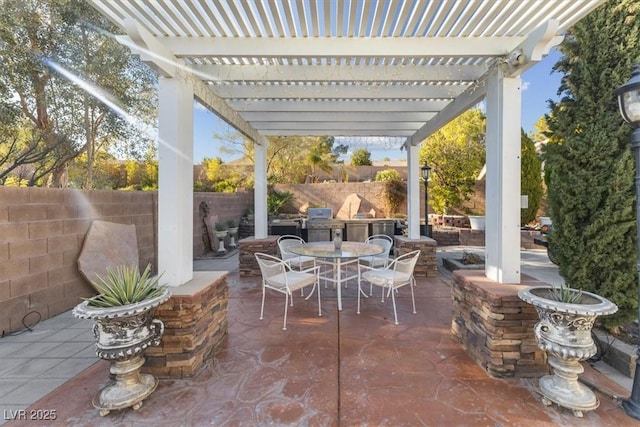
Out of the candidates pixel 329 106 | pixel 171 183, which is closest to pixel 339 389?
pixel 171 183

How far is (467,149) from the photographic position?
10766 millimetres

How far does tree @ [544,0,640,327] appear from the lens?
2555 mm

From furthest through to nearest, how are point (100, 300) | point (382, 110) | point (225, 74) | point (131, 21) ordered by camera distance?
point (382, 110), point (225, 74), point (131, 21), point (100, 300)

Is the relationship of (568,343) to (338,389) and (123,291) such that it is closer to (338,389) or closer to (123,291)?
(338,389)

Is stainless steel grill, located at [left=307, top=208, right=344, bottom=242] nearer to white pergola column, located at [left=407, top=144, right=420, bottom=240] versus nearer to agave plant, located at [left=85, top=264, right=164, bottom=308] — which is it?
white pergola column, located at [left=407, top=144, right=420, bottom=240]

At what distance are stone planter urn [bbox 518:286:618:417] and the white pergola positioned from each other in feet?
2.29

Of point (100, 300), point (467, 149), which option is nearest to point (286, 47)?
point (100, 300)

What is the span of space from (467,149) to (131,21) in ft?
35.8

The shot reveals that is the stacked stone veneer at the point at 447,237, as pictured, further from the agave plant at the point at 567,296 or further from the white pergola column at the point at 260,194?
the agave plant at the point at 567,296

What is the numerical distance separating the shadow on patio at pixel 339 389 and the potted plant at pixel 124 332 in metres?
0.11

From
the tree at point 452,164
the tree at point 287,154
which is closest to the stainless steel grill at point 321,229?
the tree at point 452,164

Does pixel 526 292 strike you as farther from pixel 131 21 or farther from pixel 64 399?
pixel 131 21

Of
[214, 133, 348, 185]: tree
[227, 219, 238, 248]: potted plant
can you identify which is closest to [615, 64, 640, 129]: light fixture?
[227, 219, 238, 248]: potted plant

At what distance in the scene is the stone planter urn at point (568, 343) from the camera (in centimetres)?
188
